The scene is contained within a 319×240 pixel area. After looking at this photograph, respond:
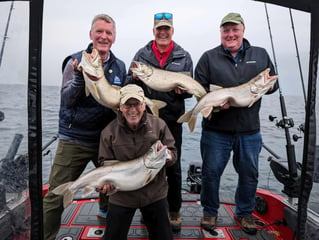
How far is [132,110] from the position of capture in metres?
2.92

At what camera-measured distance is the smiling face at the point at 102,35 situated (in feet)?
10.4

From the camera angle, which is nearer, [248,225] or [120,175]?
[120,175]

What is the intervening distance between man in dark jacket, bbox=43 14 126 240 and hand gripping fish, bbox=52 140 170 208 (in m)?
0.65

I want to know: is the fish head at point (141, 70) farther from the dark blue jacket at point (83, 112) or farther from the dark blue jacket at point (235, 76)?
the dark blue jacket at point (235, 76)

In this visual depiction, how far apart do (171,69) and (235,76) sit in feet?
2.73

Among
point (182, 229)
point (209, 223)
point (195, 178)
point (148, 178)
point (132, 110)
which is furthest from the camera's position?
point (195, 178)

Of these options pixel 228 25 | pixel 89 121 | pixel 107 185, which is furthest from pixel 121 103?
pixel 228 25

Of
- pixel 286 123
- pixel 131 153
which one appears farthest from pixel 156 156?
pixel 286 123

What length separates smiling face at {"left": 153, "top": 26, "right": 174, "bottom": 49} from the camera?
3518 mm

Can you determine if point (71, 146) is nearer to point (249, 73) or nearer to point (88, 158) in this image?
point (88, 158)

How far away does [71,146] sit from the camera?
335 cm

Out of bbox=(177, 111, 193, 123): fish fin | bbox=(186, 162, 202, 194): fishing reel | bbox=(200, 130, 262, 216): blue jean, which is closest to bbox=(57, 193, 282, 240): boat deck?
bbox=(200, 130, 262, 216): blue jean

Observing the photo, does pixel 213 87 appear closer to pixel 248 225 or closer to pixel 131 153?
pixel 131 153

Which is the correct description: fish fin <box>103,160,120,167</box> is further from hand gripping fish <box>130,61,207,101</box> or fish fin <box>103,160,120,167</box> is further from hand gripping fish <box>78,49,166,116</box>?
hand gripping fish <box>130,61,207,101</box>
